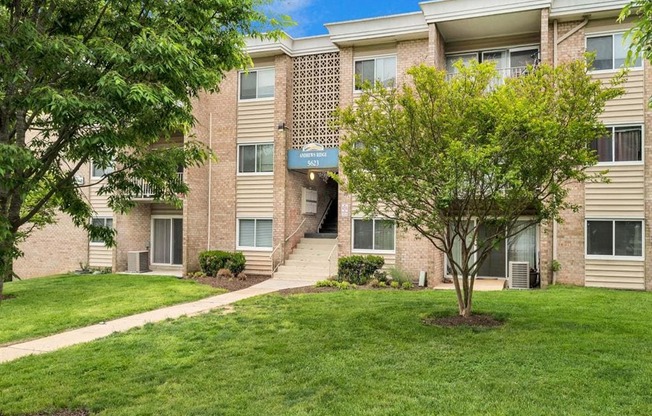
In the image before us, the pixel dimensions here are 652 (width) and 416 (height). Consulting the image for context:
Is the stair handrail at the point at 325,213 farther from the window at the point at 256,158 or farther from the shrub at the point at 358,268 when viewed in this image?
the shrub at the point at 358,268

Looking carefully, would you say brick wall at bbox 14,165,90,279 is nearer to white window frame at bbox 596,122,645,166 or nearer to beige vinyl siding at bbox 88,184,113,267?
beige vinyl siding at bbox 88,184,113,267

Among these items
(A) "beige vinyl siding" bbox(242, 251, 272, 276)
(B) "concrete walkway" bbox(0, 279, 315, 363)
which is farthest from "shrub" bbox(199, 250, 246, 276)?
(B) "concrete walkway" bbox(0, 279, 315, 363)

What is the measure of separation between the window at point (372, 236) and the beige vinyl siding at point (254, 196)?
363 centimetres

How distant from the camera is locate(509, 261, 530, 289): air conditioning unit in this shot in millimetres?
15417

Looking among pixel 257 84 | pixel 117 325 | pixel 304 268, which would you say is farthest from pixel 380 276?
pixel 257 84

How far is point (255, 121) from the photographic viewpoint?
19453 millimetres

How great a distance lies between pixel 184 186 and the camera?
20.1ft

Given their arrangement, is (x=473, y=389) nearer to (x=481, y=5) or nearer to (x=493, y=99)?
(x=493, y=99)

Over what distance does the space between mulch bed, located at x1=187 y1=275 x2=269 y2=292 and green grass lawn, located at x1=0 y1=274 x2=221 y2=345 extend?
71cm

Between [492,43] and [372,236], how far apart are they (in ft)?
26.8

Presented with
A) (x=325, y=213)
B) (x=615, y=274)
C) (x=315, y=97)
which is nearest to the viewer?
(x=615, y=274)

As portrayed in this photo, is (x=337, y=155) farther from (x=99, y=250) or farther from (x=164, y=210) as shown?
(x=99, y=250)

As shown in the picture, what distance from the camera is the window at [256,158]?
1928 centimetres

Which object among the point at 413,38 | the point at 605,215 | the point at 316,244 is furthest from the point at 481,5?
the point at 316,244
